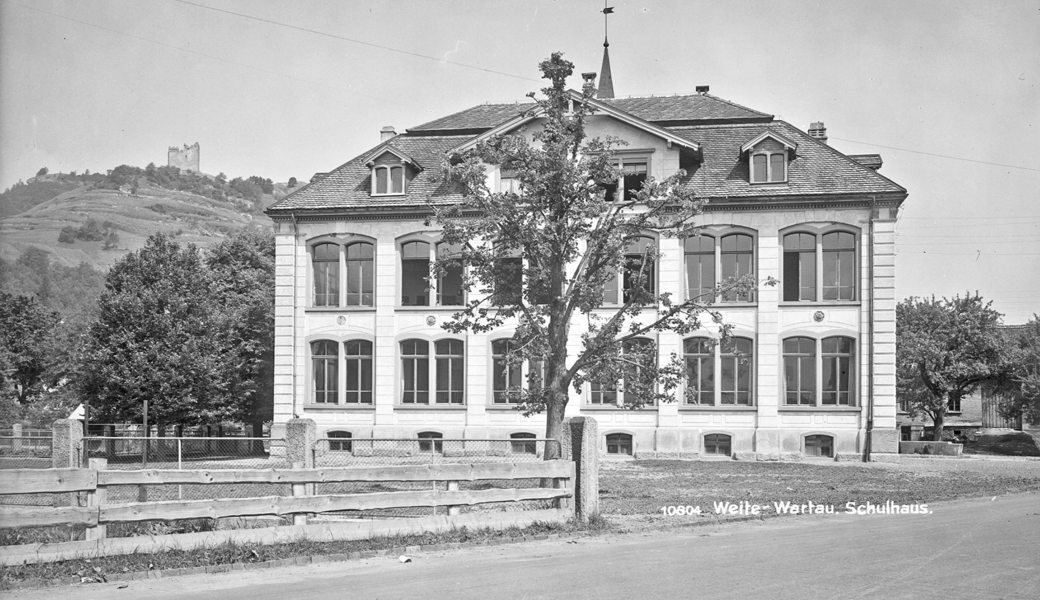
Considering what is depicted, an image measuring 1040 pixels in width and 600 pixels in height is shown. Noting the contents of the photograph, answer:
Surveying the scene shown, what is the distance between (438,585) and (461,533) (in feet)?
12.5

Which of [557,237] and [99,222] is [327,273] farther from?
[99,222]

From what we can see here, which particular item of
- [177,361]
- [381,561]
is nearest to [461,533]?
[381,561]

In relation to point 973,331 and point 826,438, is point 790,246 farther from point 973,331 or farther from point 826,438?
point 973,331

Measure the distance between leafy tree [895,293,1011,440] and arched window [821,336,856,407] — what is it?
17.6m

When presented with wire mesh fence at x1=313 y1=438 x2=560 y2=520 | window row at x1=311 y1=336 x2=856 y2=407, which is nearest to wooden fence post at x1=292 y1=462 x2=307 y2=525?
wire mesh fence at x1=313 y1=438 x2=560 y2=520

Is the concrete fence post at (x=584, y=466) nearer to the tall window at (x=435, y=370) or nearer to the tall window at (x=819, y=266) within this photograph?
the tall window at (x=819, y=266)

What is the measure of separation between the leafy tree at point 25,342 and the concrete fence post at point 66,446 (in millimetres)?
45838

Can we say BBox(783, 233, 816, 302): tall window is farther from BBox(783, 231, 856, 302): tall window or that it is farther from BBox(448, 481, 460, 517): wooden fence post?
BBox(448, 481, 460, 517): wooden fence post

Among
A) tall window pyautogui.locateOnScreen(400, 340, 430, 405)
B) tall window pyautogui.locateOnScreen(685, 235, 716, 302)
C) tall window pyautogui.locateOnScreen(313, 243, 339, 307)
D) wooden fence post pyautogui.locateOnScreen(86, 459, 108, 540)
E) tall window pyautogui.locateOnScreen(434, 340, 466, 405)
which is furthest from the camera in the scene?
tall window pyautogui.locateOnScreen(313, 243, 339, 307)

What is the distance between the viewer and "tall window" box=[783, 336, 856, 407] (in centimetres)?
3516

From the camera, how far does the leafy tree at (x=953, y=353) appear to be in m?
50.4

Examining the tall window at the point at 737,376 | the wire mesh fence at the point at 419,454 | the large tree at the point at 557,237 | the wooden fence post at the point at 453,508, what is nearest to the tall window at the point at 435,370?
the wire mesh fence at the point at 419,454

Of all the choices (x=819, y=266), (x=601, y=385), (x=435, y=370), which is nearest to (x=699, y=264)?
(x=819, y=266)

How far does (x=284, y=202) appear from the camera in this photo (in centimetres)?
3862
